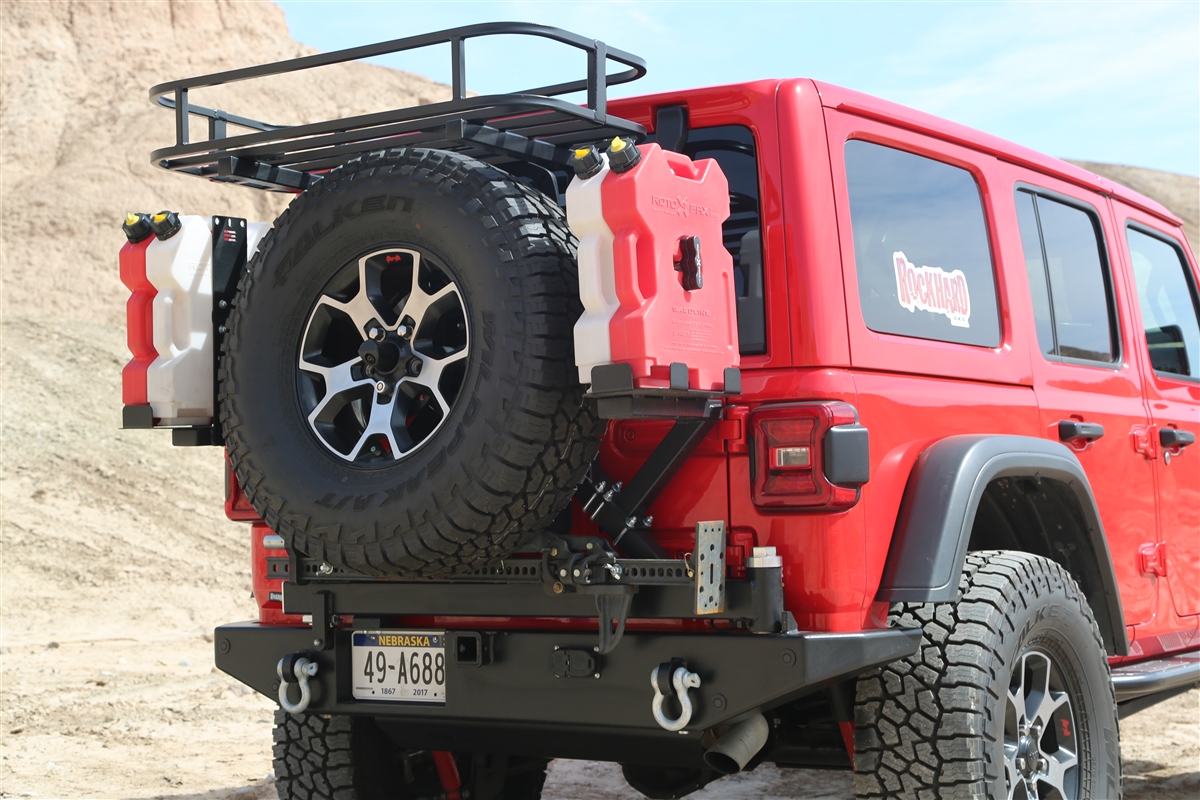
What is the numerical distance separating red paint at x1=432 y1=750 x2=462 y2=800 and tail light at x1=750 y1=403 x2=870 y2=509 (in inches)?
64.7

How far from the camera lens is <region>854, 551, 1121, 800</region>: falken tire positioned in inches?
120

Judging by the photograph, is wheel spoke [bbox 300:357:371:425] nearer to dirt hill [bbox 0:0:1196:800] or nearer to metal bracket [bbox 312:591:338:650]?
metal bracket [bbox 312:591:338:650]

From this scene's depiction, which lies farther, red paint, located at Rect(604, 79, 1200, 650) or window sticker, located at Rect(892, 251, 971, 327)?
window sticker, located at Rect(892, 251, 971, 327)

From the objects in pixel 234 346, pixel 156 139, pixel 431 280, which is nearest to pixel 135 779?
pixel 234 346

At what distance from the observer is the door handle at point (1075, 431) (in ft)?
12.9

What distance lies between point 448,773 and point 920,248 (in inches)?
85.2

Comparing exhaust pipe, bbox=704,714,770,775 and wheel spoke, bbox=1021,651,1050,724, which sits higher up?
wheel spoke, bbox=1021,651,1050,724

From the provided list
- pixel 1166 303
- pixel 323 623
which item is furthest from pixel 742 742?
pixel 1166 303

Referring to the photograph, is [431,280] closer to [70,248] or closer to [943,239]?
[943,239]

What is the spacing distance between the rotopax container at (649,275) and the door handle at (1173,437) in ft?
7.45

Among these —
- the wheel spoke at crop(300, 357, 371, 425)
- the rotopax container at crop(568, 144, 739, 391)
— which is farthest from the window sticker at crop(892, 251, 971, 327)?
the wheel spoke at crop(300, 357, 371, 425)

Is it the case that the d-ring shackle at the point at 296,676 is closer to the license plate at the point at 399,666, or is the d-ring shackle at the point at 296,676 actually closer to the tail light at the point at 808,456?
the license plate at the point at 399,666

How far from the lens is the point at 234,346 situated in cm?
334

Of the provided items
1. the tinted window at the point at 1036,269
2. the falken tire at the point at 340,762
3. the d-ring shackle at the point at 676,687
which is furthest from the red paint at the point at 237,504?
the tinted window at the point at 1036,269
